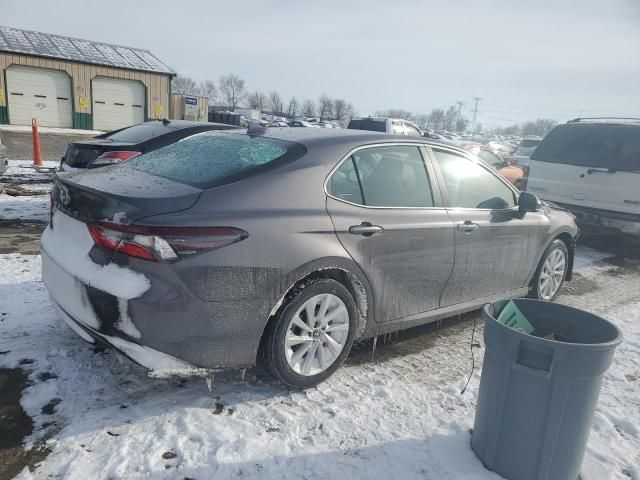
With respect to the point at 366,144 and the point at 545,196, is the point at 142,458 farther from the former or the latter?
the point at 545,196

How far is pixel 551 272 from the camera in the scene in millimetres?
5152

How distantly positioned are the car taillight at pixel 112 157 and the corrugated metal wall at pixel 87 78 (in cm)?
1806

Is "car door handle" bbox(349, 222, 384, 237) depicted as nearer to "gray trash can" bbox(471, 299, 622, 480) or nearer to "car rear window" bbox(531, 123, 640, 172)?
"gray trash can" bbox(471, 299, 622, 480)

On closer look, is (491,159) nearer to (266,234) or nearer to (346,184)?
(346,184)

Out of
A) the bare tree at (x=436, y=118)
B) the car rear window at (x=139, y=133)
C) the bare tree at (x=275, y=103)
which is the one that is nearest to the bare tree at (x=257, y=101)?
the bare tree at (x=275, y=103)

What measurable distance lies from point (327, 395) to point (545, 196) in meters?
6.29

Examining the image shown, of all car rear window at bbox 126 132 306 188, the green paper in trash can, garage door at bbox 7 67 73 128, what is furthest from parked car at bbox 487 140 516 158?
garage door at bbox 7 67 73 128

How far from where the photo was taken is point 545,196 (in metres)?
8.05

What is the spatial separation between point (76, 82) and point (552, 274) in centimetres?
2264

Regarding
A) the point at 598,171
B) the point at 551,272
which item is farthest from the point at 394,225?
the point at 598,171

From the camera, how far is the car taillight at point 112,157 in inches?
256

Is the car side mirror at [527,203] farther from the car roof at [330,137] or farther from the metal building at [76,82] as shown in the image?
the metal building at [76,82]

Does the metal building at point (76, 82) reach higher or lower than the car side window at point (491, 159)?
higher

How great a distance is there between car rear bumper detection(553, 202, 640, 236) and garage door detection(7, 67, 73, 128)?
71.1 ft
